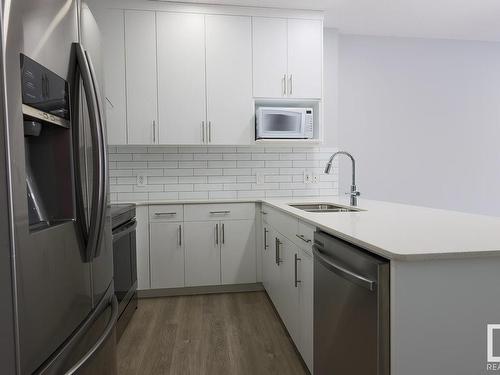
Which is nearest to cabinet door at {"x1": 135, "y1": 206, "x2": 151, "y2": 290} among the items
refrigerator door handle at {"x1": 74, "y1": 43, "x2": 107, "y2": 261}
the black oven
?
the black oven

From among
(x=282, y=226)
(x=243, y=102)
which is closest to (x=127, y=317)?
(x=282, y=226)

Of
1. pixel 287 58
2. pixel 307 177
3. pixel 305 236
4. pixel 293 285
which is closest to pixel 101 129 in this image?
pixel 305 236

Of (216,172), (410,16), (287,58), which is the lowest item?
(216,172)

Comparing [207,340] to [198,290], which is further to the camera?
[198,290]

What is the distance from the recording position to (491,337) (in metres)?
0.96

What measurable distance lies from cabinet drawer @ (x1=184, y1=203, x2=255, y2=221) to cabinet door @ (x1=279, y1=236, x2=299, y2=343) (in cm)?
82

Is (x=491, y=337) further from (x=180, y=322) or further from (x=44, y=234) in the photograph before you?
(x=180, y=322)

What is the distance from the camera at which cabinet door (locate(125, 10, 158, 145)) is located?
295 cm

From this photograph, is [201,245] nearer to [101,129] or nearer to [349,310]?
[349,310]

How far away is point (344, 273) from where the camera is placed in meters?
1.19

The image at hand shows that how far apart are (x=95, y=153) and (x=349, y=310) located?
1.03m

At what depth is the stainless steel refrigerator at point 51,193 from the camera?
2.23ft

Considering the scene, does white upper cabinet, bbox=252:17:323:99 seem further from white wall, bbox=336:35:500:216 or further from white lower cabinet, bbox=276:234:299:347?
white lower cabinet, bbox=276:234:299:347

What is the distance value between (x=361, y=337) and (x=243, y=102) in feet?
8.01
